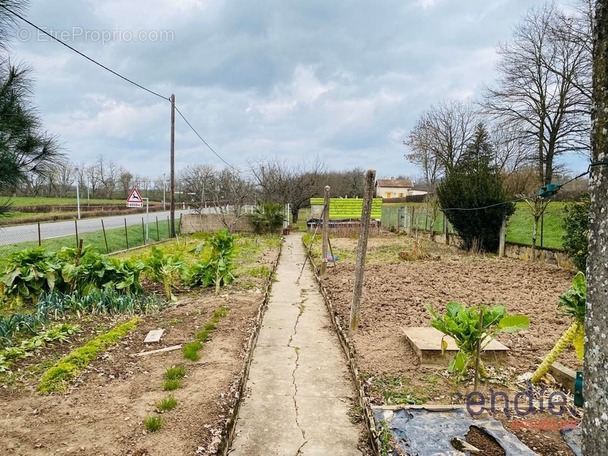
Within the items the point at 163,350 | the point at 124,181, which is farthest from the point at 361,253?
the point at 124,181

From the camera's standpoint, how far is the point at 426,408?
3.10 metres

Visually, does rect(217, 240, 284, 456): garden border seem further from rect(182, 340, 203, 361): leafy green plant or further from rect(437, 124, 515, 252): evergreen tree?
rect(437, 124, 515, 252): evergreen tree

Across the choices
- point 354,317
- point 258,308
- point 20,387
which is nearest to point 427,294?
point 354,317

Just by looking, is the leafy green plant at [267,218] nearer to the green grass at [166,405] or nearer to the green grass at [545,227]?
the green grass at [545,227]

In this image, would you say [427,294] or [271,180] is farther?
[271,180]

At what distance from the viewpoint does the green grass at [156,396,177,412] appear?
314 cm

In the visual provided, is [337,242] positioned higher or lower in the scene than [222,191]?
lower

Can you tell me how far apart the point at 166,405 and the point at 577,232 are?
905cm

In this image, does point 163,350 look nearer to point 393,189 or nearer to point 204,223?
point 204,223

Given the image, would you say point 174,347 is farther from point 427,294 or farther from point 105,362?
point 427,294

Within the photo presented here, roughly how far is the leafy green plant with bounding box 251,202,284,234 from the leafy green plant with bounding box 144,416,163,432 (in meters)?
16.8

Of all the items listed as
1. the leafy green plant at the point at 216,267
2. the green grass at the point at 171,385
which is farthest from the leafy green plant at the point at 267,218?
the green grass at the point at 171,385

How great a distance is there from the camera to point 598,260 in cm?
150

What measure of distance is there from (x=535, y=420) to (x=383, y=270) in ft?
23.8
